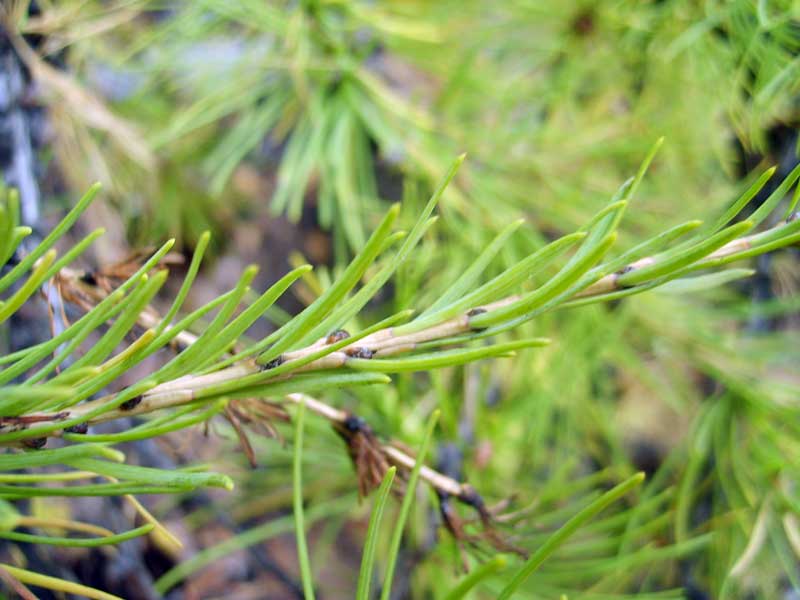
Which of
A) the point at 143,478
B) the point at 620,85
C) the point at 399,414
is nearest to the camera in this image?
the point at 143,478

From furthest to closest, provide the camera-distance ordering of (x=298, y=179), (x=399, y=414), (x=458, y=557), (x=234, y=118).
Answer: (x=234, y=118), (x=298, y=179), (x=399, y=414), (x=458, y=557)

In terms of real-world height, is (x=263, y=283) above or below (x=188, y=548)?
above

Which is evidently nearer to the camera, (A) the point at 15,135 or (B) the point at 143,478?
(B) the point at 143,478

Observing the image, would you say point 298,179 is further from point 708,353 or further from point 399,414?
point 708,353

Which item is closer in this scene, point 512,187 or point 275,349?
point 275,349

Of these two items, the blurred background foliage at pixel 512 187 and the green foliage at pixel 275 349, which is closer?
the green foliage at pixel 275 349

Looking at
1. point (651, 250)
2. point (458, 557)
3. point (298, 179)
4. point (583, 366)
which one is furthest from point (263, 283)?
point (651, 250)

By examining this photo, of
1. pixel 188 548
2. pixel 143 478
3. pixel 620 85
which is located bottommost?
pixel 188 548

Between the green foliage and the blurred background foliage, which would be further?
the blurred background foliage
